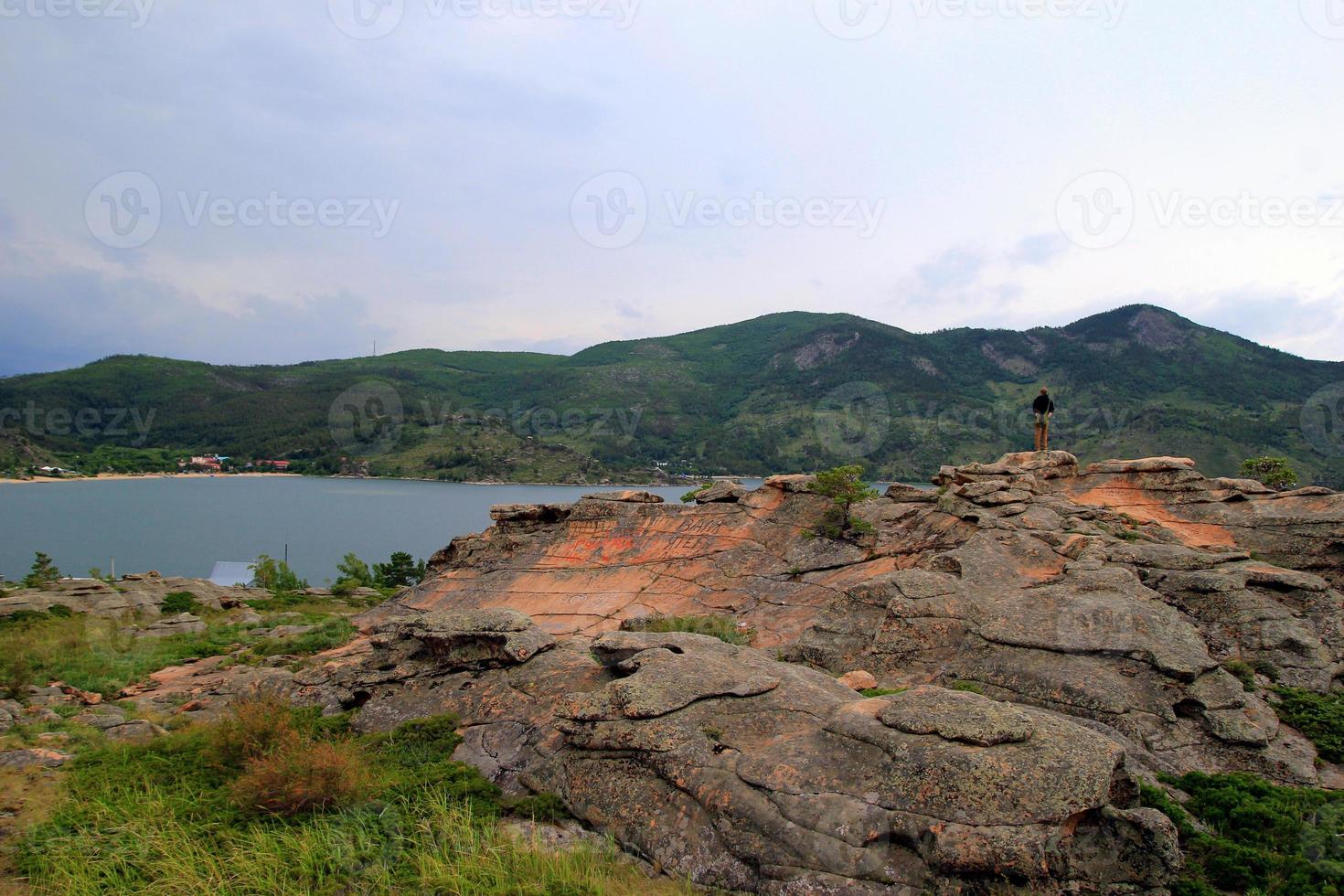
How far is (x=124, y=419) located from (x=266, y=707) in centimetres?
19608

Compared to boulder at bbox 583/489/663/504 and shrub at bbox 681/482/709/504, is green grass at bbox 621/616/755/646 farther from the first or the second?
boulder at bbox 583/489/663/504

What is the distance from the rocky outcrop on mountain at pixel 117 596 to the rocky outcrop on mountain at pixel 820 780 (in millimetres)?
21338

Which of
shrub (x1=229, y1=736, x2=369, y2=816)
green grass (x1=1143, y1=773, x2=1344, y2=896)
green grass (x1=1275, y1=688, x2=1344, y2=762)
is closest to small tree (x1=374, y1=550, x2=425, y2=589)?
shrub (x1=229, y1=736, x2=369, y2=816)

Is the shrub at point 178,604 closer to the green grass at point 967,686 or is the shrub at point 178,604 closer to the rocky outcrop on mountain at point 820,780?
the rocky outcrop on mountain at point 820,780

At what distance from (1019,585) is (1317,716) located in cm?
461

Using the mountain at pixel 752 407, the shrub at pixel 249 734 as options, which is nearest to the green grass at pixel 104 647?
the shrub at pixel 249 734

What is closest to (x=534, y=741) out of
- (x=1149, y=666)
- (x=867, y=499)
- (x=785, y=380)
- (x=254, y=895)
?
(x=254, y=895)

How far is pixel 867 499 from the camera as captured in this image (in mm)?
21797

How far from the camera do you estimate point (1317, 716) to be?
10289 millimetres

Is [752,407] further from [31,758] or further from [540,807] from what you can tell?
[540,807]

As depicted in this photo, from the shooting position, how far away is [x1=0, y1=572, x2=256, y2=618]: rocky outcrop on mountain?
917 inches

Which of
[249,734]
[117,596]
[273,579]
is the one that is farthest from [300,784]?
[273,579]

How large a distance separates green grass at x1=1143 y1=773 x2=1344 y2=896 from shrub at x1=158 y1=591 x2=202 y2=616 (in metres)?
29.2

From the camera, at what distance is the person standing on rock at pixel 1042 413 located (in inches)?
890
